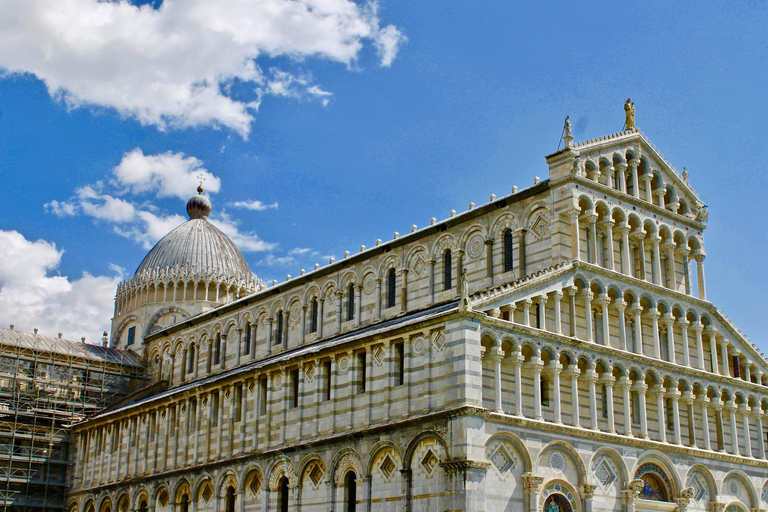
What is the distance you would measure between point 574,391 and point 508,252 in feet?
24.8

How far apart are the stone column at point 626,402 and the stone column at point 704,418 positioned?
4.73m

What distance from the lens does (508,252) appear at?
4141cm

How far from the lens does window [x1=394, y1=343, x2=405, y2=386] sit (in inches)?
1428

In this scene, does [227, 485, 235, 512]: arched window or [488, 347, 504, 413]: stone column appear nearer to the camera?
[488, 347, 504, 413]: stone column

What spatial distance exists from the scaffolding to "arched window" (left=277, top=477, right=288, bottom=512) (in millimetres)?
21368

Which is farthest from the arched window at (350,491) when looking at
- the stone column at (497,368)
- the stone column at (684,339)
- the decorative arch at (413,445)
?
the stone column at (684,339)

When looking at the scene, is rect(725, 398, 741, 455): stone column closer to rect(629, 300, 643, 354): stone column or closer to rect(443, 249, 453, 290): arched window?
rect(629, 300, 643, 354): stone column

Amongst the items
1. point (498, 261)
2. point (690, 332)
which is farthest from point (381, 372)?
point (690, 332)

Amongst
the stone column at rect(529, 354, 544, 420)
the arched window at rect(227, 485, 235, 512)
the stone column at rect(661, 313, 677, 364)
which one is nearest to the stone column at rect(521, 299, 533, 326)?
the stone column at rect(529, 354, 544, 420)

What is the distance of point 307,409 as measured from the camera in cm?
4056

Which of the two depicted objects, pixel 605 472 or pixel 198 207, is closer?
pixel 605 472

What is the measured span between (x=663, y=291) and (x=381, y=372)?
13.6 metres

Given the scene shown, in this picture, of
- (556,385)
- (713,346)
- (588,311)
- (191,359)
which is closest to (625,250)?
(588,311)

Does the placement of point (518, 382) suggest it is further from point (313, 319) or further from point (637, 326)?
point (313, 319)
